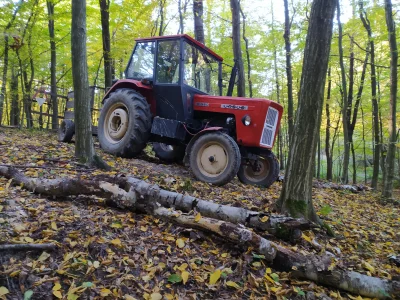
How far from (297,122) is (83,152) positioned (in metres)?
3.42

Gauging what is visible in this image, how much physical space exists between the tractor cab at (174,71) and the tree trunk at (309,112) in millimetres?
2786

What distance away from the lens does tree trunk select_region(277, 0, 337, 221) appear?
11.8ft

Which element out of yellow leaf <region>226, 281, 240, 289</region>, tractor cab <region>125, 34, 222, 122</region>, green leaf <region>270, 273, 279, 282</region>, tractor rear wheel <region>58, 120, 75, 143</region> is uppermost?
tractor cab <region>125, 34, 222, 122</region>

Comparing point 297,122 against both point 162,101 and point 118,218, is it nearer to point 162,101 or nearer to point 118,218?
point 118,218

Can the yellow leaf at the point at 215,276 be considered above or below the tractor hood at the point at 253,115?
below

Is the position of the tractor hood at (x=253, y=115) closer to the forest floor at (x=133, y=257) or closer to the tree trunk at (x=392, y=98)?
the forest floor at (x=133, y=257)

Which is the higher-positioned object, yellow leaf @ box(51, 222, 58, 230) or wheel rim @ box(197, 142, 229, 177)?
wheel rim @ box(197, 142, 229, 177)

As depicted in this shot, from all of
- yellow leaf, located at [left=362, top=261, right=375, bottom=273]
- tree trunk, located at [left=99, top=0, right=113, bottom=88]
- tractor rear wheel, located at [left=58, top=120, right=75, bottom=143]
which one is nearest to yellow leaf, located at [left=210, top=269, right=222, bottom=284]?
yellow leaf, located at [left=362, top=261, right=375, bottom=273]

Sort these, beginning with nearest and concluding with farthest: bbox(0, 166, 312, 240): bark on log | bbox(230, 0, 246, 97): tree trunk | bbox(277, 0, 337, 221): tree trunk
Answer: bbox(0, 166, 312, 240): bark on log, bbox(277, 0, 337, 221): tree trunk, bbox(230, 0, 246, 97): tree trunk

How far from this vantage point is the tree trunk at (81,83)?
14.9 ft

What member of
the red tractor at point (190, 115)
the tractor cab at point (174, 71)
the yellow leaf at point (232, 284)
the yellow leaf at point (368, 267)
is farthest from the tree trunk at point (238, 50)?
the yellow leaf at point (232, 284)

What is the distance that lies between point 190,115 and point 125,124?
4.92ft

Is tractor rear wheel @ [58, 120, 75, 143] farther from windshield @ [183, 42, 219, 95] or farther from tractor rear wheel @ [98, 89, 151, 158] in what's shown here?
windshield @ [183, 42, 219, 95]

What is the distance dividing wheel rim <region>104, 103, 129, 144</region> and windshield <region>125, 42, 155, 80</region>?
83 cm
